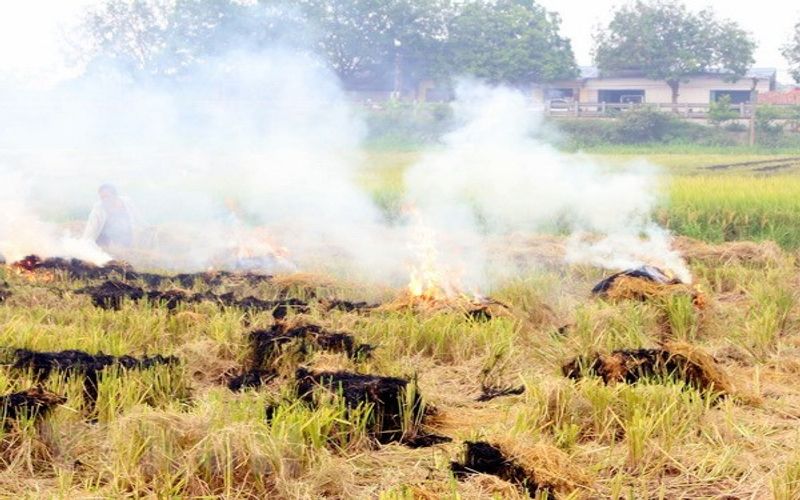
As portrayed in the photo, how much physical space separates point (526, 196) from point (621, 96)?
1034 inches

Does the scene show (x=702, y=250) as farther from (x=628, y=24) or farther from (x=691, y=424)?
(x=628, y=24)

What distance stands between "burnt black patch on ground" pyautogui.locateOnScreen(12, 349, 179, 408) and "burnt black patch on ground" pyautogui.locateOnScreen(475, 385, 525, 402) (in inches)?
62.9

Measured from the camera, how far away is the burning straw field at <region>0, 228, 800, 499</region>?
12.0 ft

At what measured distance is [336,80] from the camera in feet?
74.1

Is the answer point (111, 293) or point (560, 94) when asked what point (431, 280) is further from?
→ point (560, 94)

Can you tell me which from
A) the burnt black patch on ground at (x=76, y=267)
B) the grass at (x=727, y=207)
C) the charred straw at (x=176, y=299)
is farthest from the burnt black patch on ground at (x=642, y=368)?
the grass at (x=727, y=207)

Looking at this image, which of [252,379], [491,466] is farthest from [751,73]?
[491,466]

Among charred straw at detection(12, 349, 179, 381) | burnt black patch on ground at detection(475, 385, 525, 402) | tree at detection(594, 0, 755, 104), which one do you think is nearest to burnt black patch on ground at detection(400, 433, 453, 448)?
burnt black patch on ground at detection(475, 385, 525, 402)

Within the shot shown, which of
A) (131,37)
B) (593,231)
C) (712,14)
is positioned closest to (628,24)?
(712,14)

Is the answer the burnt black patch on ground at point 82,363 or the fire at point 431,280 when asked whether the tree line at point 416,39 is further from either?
the burnt black patch on ground at point 82,363

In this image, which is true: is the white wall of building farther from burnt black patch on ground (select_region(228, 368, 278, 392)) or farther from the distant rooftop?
burnt black patch on ground (select_region(228, 368, 278, 392))

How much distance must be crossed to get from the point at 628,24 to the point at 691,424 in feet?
108

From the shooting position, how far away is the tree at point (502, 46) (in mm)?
31625

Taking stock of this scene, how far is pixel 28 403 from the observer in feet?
13.6
